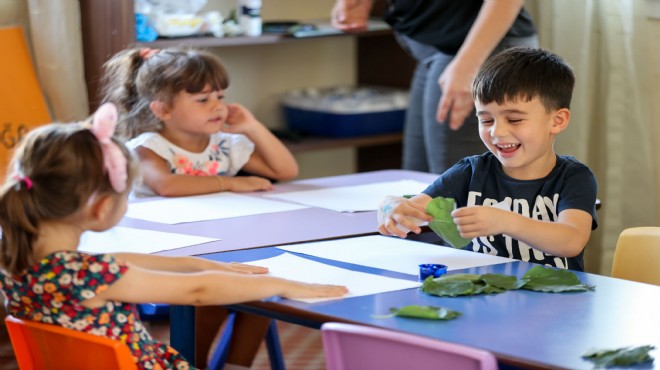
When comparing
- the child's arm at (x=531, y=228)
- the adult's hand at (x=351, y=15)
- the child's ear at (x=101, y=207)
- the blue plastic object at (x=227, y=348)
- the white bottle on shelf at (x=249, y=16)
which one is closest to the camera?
the child's ear at (x=101, y=207)

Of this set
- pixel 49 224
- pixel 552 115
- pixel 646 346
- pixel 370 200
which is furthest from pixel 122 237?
pixel 646 346

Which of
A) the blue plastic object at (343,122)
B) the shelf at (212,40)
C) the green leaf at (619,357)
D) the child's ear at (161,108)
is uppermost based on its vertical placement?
the shelf at (212,40)

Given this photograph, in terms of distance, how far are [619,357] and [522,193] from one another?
0.77 meters

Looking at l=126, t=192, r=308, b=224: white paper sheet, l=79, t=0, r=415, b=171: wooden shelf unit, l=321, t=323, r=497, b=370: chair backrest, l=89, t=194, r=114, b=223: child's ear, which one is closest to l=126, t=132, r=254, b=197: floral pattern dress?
l=126, t=192, r=308, b=224: white paper sheet

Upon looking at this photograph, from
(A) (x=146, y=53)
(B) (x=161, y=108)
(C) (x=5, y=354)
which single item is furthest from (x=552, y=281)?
(C) (x=5, y=354)

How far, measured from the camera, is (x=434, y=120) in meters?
2.93

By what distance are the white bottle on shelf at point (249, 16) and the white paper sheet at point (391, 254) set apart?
1.85m

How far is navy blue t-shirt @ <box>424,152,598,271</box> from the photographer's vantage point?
2.04 metres

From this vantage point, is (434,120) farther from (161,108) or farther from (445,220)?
(445,220)

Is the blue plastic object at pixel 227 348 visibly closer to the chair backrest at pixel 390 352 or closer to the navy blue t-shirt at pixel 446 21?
the navy blue t-shirt at pixel 446 21

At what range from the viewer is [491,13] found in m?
2.70

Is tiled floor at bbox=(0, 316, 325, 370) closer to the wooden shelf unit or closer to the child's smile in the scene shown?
the wooden shelf unit

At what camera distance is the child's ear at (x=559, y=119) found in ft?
6.97

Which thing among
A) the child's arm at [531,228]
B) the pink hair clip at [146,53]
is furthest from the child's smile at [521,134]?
the pink hair clip at [146,53]
